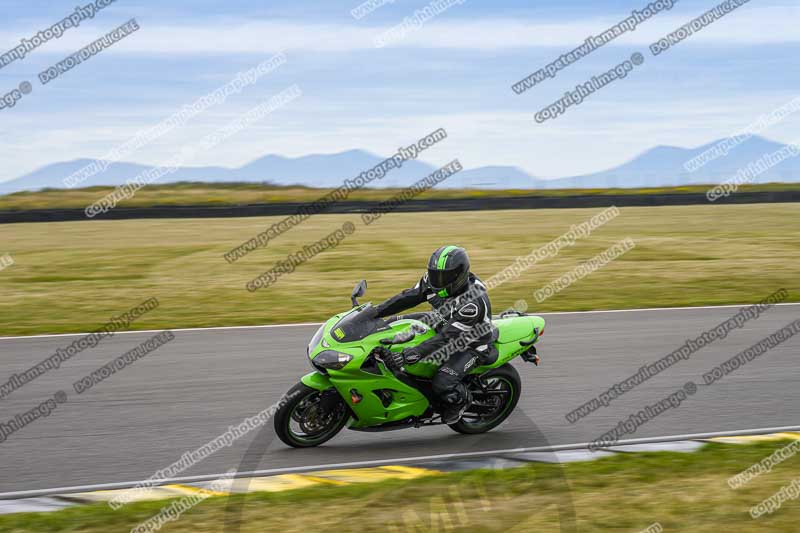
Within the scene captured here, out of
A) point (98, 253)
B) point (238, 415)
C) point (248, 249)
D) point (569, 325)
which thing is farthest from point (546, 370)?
point (98, 253)

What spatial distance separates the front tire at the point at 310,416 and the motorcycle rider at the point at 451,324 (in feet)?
1.97

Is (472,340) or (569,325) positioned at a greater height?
(472,340)

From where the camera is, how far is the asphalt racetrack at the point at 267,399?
7.31 meters

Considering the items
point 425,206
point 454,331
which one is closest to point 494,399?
point 454,331

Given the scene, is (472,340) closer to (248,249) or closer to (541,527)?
(541,527)

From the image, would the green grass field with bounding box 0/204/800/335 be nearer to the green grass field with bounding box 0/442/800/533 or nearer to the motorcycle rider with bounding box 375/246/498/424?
the motorcycle rider with bounding box 375/246/498/424

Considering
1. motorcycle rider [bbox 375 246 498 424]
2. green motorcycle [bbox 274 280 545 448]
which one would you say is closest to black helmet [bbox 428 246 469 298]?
motorcycle rider [bbox 375 246 498 424]

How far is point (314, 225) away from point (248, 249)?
8741 millimetres

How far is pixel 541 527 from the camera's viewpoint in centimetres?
506

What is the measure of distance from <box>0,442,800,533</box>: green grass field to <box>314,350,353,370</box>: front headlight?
3.73 feet

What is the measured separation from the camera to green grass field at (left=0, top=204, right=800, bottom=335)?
50.5 ft

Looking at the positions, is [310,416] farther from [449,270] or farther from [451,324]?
[449,270]

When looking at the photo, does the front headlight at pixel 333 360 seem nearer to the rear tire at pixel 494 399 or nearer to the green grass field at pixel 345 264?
the rear tire at pixel 494 399

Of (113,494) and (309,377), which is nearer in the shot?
(113,494)
